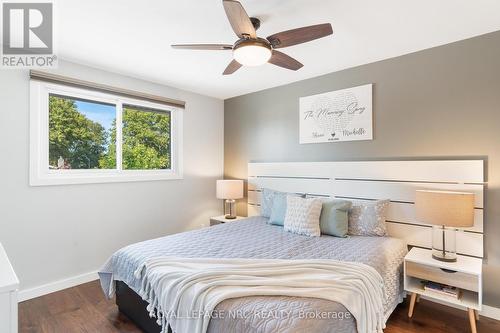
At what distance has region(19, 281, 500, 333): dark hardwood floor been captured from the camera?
2.08m

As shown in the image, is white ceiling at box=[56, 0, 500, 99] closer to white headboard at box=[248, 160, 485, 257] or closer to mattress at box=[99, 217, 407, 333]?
white headboard at box=[248, 160, 485, 257]

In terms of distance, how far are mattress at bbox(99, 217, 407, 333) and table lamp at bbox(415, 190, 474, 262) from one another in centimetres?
34

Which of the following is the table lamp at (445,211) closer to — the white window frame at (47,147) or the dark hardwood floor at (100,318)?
the dark hardwood floor at (100,318)

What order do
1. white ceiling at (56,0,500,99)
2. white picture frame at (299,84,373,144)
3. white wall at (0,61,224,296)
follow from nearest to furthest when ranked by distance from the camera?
1. white ceiling at (56,0,500,99)
2. white wall at (0,61,224,296)
3. white picture frame at (299,84,373,144)

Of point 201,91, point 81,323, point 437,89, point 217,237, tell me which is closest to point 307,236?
point 217,237

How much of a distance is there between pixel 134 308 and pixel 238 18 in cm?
221

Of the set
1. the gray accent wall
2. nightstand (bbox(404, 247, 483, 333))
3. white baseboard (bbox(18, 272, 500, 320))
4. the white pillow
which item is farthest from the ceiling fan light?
white baseboard (bbox(18, 272, 500, 320))

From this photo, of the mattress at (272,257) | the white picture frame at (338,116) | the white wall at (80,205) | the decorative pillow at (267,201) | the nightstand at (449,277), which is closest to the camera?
the mattress at (272,257)

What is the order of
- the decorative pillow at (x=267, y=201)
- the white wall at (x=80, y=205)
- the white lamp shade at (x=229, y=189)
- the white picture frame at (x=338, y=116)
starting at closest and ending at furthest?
the white wall at (x=80, y=205)
the white picture frame at (x=338, y=116)
the decorative pillow at (x=267, y=201)
the white lamp shade at (x=229, y=189)

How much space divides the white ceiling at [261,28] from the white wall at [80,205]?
0.66m

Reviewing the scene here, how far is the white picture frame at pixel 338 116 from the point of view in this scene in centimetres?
290

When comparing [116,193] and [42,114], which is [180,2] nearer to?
[42,114]

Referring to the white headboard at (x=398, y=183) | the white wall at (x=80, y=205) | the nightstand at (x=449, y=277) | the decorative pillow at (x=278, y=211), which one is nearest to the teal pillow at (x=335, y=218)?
the white headboard at (x=398, y=183)

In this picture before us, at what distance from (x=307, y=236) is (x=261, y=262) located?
87cm
